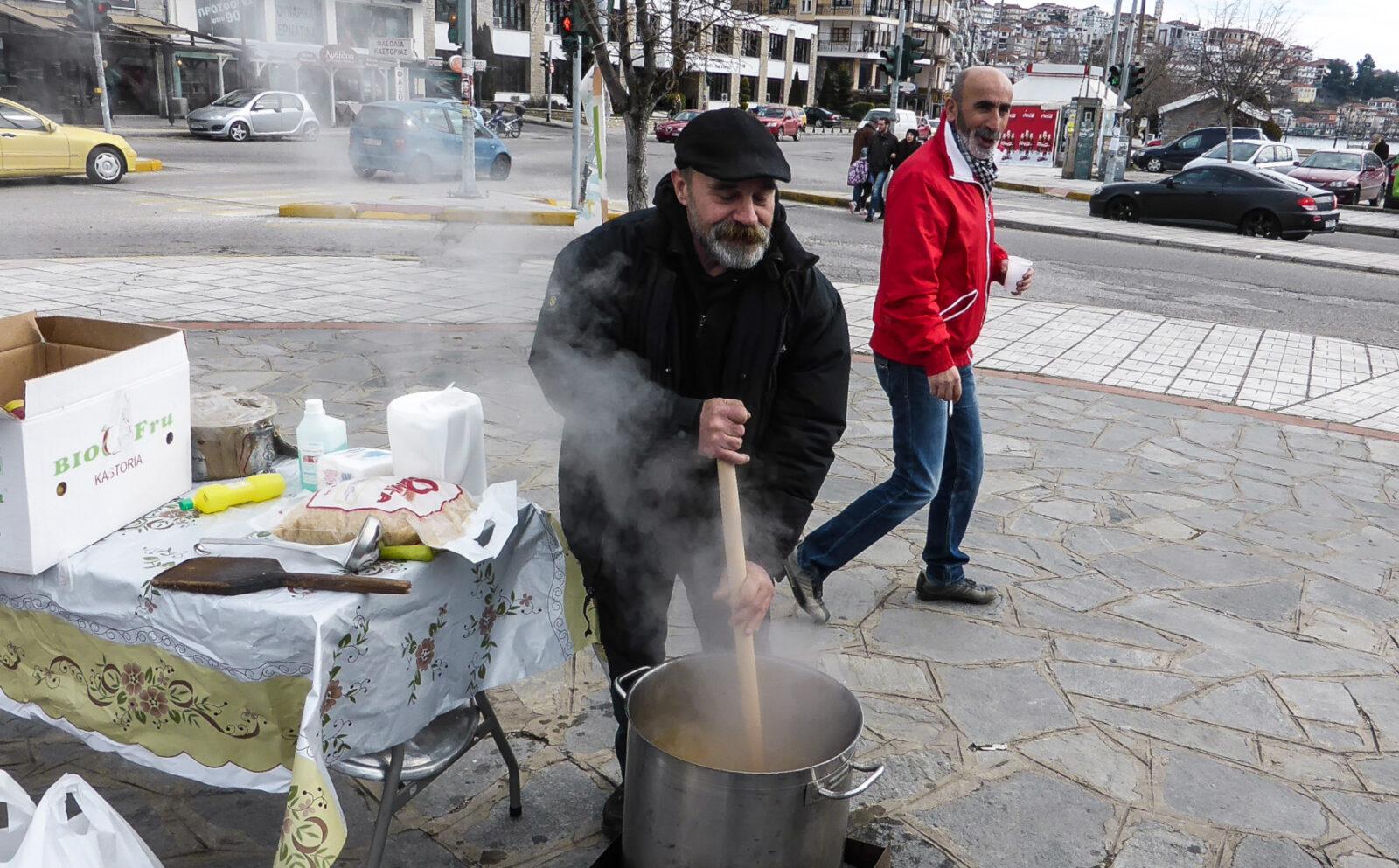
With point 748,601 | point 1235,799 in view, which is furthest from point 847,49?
point 748,601

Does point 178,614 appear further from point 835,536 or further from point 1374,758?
point 1374,758

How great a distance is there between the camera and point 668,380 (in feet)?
7.34

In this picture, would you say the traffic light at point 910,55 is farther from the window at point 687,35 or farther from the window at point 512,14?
the window at point 512,14

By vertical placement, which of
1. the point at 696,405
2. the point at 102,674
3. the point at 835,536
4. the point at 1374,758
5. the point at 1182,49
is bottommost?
the point at 1374,758

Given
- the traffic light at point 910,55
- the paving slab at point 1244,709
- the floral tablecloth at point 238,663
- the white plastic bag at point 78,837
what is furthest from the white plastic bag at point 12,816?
the traffic light at point 910,55

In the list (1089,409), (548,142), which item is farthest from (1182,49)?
(1089,409)

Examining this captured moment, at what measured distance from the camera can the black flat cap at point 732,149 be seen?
198cm

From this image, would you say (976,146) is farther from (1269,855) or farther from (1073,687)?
(1269,855)

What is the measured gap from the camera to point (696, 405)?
6.97 ft

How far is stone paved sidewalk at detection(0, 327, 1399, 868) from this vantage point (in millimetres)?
2602

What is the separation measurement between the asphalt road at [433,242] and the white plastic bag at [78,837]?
9847 millimetres

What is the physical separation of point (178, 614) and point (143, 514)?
399 mm

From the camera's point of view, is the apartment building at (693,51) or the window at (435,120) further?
the window at (435,120)

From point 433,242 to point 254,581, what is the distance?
35.5 feet
